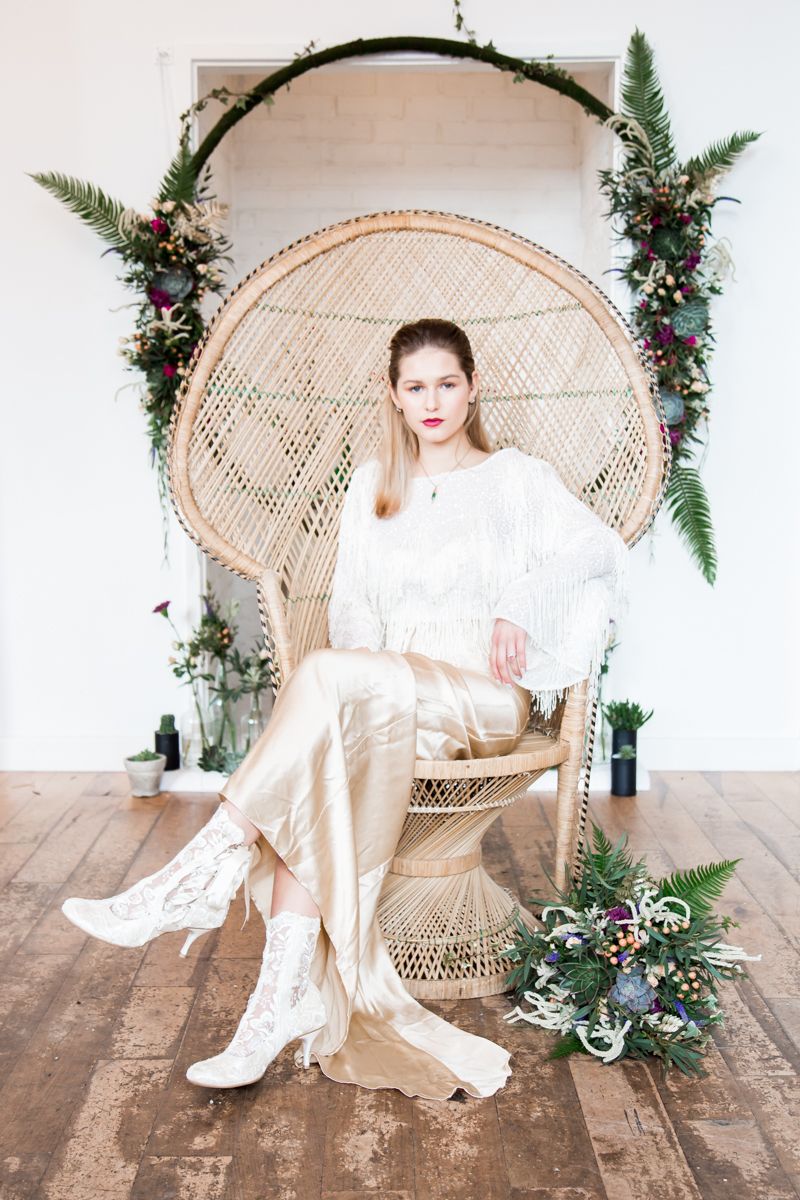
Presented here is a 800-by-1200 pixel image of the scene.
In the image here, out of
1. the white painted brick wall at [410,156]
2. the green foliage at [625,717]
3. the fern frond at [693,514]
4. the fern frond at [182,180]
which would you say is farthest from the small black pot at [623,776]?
the fern frond at [182,180]

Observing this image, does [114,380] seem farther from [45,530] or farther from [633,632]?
[633,632]

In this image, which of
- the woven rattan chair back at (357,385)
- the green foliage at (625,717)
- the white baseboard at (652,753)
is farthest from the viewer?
the white baseboard at (652,753)

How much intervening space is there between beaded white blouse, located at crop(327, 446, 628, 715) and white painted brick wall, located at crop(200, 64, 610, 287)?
7.54 ft

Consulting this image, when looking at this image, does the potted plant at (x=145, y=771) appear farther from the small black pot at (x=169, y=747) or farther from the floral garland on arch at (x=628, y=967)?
the floral garland on arch at (x=628, y=967)

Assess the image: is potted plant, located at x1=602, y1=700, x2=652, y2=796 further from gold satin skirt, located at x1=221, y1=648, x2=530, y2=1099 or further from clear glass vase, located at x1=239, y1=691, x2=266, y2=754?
gold satin skirt, located at x1=221, y1=648, x2=530, y2=1099

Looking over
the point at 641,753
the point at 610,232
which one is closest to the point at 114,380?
the point at 610,232

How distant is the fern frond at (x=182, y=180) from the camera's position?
146 inches

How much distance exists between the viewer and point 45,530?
4.00 metres

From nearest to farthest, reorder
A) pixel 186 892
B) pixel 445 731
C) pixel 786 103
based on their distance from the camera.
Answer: pixel 186 892
pixel 445 731
pixel 786 103

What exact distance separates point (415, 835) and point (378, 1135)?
0.63 metres

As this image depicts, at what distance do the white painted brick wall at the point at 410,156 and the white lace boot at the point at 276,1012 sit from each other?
324cm

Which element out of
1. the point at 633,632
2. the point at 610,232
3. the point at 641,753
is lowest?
the point at 641,753

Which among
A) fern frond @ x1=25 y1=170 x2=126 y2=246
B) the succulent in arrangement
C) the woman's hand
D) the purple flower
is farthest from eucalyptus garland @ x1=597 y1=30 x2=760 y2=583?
the succulent in arrangement

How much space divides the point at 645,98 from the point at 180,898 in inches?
110
